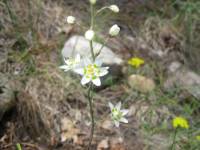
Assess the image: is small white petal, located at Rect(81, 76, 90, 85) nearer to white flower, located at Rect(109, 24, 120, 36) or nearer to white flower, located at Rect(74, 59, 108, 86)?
white flower, located at Rect(74, 59, 108, 86)

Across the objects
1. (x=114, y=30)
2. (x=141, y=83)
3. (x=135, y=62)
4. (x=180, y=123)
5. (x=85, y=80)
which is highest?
(x=114, y=30)

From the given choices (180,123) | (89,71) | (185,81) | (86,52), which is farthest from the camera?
(185,81)

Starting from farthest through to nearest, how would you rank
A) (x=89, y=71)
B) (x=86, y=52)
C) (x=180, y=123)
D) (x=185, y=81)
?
(x=185, y=81)
(x=86, y=52)
(x=180, y=123)
(x=89, y=71)

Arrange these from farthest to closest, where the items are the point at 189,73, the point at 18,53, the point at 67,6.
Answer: the point at 67,6 → the point at 189,73 → the point at 18,53

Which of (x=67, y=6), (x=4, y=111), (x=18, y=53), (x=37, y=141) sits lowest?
(x=37, y=141)

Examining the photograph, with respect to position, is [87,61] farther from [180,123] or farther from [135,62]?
[135,62]

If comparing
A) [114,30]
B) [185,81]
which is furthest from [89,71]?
[185,81]

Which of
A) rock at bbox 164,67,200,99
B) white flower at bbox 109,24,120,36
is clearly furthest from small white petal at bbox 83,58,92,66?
rock at bbox 164,67,200,99

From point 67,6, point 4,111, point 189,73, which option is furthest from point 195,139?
point 67,6

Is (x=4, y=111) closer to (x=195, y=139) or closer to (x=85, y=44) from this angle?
(x=85, y=44)
